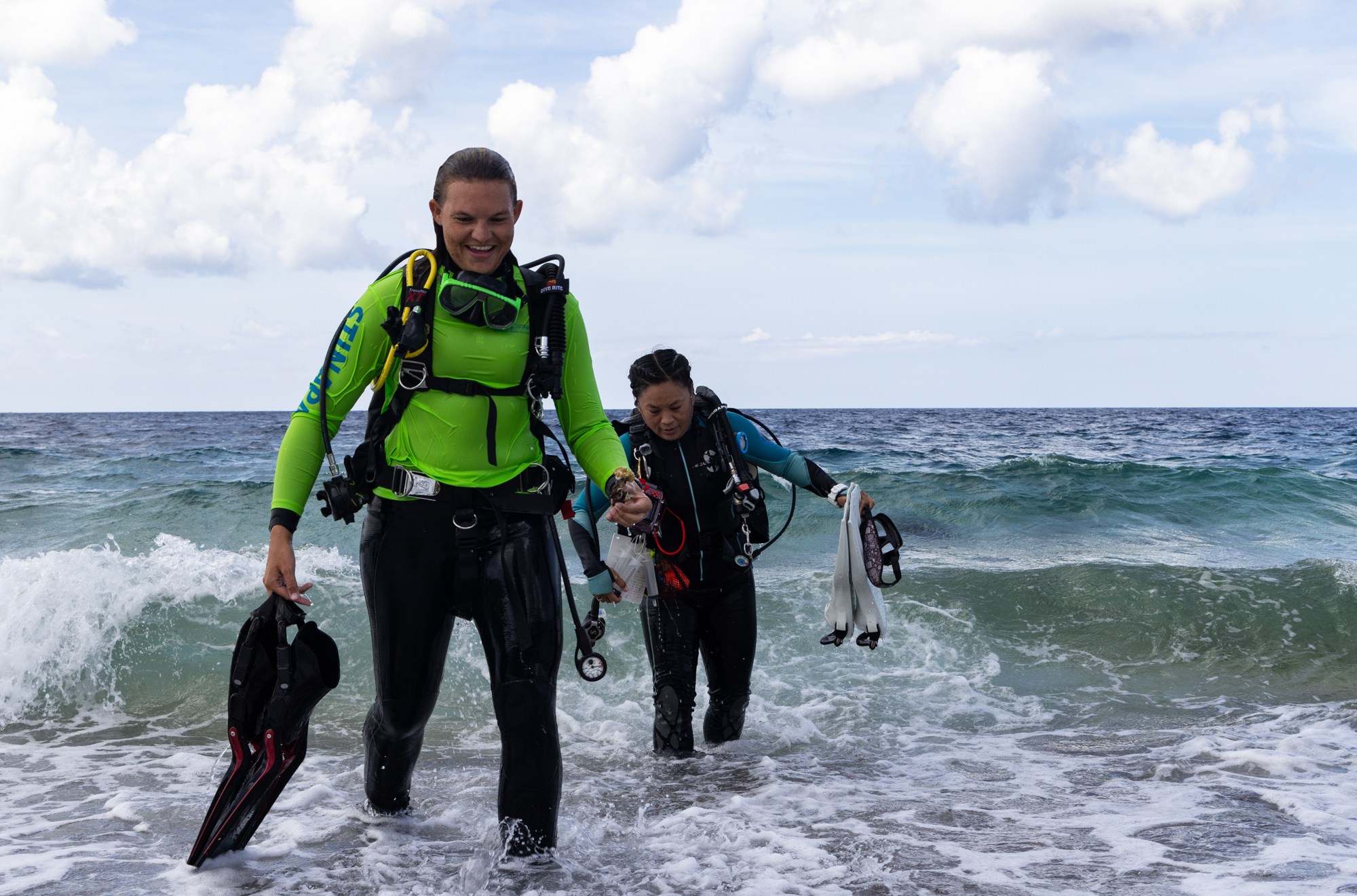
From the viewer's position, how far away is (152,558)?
9.97m

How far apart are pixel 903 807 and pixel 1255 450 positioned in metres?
28.4

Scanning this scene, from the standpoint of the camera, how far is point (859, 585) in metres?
5.57

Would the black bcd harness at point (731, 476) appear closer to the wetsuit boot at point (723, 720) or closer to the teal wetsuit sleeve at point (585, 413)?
the wetsuit boot at point (723, 720)

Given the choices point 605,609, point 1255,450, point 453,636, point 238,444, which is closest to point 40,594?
point 453,636

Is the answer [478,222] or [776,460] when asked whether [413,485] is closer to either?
[478,222]

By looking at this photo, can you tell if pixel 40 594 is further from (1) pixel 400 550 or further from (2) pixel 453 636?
(1) pixel 400 550

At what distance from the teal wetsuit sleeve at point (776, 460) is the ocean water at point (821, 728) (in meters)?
1.46

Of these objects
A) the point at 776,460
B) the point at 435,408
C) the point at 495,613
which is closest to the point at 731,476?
the point at 776,460

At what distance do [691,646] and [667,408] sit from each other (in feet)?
3.98

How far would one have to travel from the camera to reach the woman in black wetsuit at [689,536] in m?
5.19

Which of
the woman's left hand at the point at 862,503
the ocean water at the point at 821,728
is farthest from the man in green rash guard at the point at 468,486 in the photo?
the woman's left hand at the point at 862,503

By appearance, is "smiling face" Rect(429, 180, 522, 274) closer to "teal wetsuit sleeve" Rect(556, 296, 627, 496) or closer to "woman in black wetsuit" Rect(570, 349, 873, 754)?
"teal wetsuit sleeve" Rect(556, 296, 627, 496)

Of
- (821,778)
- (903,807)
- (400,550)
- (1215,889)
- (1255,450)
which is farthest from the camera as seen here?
(1255,450)

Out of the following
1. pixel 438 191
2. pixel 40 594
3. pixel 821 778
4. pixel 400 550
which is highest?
pixel 438 191
